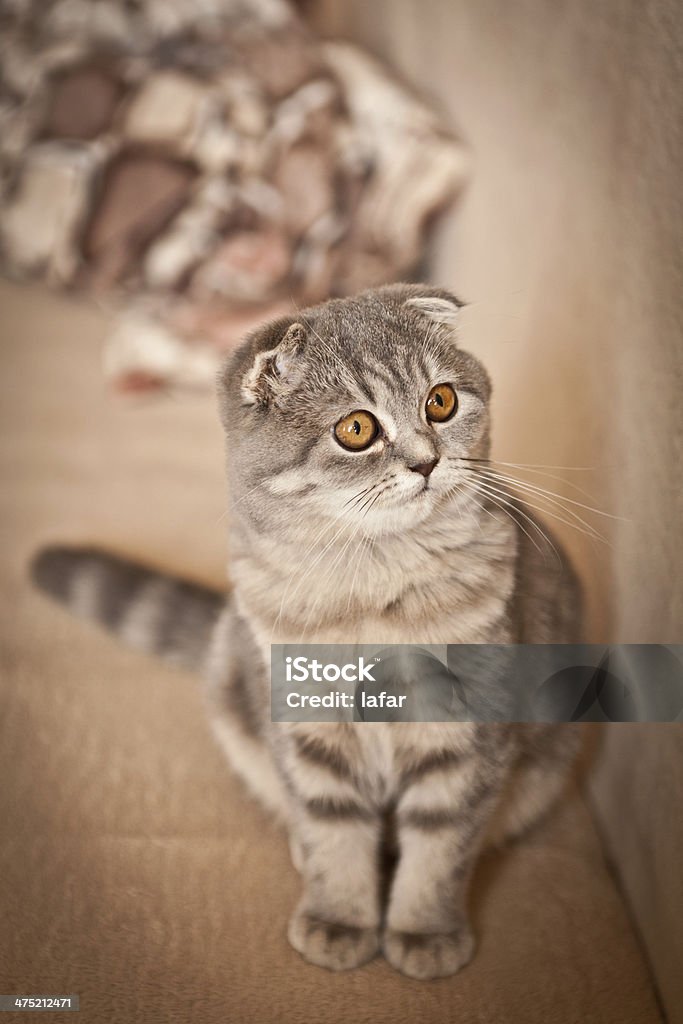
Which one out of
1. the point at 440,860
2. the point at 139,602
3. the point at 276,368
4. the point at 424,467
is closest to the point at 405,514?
the point at 424,467

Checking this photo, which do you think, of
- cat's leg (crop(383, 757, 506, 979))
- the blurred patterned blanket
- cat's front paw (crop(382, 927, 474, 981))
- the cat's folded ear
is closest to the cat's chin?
the cat's folded ear

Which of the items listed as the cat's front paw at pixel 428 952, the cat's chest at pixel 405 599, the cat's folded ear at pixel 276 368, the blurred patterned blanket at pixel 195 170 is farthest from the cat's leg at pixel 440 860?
the blurred patterned blanket at pixel 195 170

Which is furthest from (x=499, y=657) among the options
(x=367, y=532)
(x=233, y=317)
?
(x=233, y=317)

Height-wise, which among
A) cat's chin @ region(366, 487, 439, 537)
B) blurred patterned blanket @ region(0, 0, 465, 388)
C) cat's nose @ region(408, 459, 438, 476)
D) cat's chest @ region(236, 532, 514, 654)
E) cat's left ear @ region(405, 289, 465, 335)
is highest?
blurred patterned blanket @ region(0, 0, 465, 388)

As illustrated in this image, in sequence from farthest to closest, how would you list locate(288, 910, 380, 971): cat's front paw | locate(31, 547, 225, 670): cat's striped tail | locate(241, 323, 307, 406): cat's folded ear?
locate(31, 547, 225, 670): cat's striped tail → locate(288, 910, 380, 971): cat's front paw → locate(241, 323, 307, 406): cat's folded ear

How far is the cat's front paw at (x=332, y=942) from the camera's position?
2.91 feet

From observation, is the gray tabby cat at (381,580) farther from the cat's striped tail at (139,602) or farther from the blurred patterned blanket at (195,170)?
the blurred patterned blanket at (195,170)

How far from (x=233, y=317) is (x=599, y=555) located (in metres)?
1.10

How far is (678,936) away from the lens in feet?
2.68

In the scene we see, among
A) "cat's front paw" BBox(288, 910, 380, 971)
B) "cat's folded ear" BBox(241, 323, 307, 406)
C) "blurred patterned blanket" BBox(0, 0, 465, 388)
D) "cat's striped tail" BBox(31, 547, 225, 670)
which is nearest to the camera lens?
"cat's folded ear" BBox(241, 323, 307, 406)

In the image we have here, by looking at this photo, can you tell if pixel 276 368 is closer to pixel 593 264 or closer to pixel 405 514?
pixel 405 514

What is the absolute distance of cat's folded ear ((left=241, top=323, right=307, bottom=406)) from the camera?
0.78m

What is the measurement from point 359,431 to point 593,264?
45 centimetres

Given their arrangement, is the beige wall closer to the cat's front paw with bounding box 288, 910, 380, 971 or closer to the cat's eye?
the cat's eye
